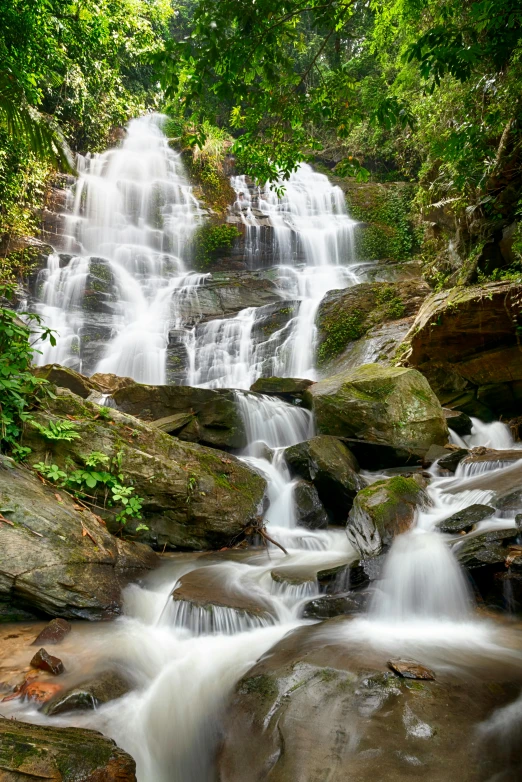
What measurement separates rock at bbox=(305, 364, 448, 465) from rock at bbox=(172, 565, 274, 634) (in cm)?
399

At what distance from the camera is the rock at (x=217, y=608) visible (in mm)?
4008

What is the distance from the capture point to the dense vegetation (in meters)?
3.86

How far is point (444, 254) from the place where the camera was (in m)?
11.1

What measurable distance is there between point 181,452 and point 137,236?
16.1 meters

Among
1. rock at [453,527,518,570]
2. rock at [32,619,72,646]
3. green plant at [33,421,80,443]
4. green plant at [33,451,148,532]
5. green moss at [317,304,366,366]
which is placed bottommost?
rock at [32,619,72,646]

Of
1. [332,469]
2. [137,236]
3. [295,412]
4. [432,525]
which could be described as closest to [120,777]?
[432,525]

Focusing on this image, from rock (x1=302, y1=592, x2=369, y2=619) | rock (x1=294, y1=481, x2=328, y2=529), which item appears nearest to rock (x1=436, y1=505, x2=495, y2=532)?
rock (x1=302, y1=592, x2=369, y2=619)

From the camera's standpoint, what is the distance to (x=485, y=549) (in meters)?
4.05

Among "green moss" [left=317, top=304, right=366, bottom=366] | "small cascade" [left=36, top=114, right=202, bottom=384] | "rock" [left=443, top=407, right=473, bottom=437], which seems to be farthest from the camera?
"small cascade" [left=36, top=114, right=202, bottom=384]

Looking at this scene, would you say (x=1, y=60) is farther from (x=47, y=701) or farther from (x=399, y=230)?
(x=399, y=230)

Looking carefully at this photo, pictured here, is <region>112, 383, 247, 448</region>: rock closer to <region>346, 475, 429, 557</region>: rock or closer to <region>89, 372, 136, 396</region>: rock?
<region>89, 372, 136, 396</region>: rock

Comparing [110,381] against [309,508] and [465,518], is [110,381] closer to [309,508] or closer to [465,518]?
[309,508]

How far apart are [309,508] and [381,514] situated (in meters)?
1.85

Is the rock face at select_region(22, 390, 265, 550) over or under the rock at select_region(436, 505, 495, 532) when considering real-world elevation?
over
